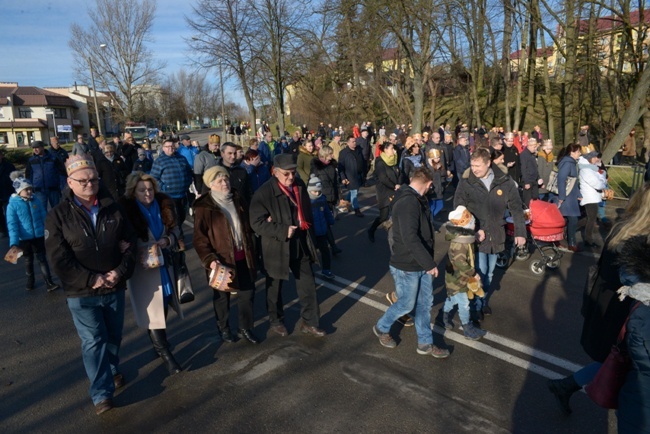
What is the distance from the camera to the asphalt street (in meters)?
3.66

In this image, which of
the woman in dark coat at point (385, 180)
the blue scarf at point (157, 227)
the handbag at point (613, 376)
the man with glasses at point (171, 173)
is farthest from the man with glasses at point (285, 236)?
the woman in dark coat at point (385, 180)

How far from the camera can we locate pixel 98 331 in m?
3.79

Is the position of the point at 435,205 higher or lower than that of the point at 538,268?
higher

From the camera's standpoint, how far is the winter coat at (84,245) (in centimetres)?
351

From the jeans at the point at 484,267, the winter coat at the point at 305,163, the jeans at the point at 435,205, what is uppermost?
the winter coat at the point at 305,163

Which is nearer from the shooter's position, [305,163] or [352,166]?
[305,163]

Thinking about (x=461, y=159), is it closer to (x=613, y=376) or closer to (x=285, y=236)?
(x=285, y=236)

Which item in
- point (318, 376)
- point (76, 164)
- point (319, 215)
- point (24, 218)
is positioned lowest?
point (318, 376)

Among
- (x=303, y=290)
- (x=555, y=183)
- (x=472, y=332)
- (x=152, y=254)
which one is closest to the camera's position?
(x=152, y=254)

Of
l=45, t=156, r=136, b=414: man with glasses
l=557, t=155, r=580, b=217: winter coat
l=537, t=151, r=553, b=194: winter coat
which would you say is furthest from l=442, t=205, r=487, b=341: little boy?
l=537, t=151, r=553, b=194: winter coat

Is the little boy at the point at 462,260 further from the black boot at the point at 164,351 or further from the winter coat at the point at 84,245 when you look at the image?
the winter coat at the point at 84,245

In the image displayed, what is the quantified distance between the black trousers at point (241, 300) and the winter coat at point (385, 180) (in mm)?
4606

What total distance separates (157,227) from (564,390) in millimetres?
3522

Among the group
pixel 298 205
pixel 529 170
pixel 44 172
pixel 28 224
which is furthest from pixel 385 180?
pixel 44 172
